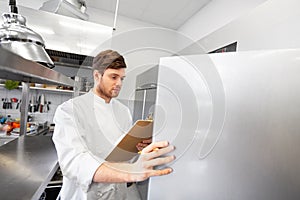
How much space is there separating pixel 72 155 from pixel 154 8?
6.53ft

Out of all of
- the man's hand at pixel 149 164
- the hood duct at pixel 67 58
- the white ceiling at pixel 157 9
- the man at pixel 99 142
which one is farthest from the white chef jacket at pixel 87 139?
the white ceiling at pixel 157 9

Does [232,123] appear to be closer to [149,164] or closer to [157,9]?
[149,164]

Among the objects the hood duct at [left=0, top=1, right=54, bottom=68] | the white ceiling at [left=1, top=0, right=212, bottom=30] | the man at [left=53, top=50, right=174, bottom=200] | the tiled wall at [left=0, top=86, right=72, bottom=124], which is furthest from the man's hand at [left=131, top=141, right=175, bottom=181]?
the tiled wall at [left=0, top=86, right=72, bottom=124]

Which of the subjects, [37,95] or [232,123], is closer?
[232,123]

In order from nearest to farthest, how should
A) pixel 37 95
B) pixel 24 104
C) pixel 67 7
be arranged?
pixel 24 104
pixel 67 7
pixel 37 95

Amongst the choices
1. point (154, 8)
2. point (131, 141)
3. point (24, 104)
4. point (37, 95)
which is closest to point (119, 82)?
point (131, 141)

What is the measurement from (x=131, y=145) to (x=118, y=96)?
26 centimetres

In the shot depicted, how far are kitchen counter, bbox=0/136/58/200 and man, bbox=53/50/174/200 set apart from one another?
83 millimetres

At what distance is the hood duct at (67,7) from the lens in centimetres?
160

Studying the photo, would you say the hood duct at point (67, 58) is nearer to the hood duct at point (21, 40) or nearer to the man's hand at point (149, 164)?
the hood duct at point (21, 40)

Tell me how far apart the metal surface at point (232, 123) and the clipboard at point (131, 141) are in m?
0.07

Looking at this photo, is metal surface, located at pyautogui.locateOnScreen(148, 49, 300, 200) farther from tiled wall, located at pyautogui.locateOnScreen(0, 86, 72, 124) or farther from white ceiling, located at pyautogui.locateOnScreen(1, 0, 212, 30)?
tiled wall, located at pyautogui.locateOnScreen(0, 86, 72, 124)

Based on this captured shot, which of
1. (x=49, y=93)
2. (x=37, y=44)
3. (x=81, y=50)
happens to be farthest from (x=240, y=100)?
(x=49, y=93)

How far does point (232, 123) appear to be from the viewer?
0.39m
